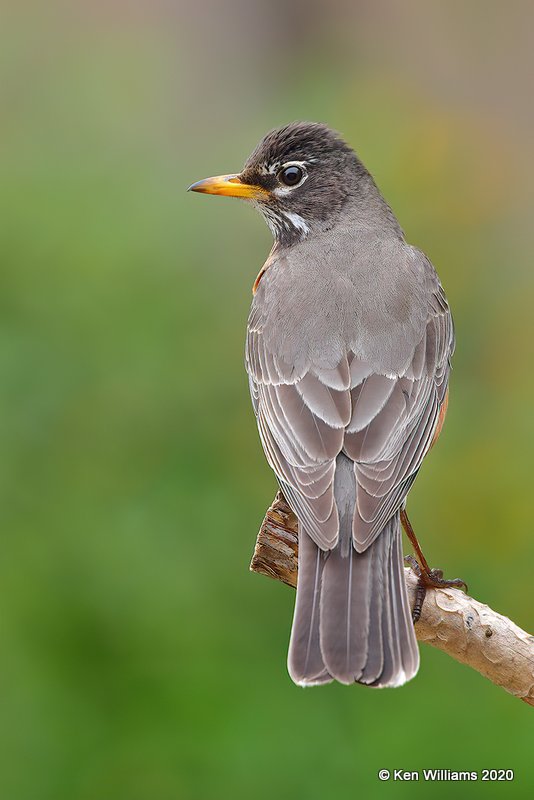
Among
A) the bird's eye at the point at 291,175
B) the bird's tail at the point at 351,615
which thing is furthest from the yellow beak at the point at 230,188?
the bird's tail at the point at 351,615

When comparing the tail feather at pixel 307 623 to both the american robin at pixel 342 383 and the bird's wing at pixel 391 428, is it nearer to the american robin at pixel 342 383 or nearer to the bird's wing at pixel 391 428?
the american robin at pixel 342 383

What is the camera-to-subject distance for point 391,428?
4316 mm

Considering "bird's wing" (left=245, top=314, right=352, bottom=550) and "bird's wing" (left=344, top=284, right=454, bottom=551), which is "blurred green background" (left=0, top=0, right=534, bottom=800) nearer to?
"bird's wing" (left=245, top=314, right=352, bottom=550)

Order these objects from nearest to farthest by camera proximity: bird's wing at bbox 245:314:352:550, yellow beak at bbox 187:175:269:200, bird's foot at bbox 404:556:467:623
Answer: bird's wing at bbox 245:314:352:550 < bird's foot at bbox 404:556:467:623 < yellow beak at bbox 187:175:269:200

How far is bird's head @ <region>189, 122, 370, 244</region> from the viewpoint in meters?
5.43

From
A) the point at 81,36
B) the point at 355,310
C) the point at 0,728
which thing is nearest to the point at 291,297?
the point at 355,310

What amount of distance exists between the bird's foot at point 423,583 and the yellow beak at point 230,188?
6.12 ft

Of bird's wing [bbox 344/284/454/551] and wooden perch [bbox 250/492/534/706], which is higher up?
bird's wing [bbox 344/284/454/551]

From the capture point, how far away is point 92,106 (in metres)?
7.29

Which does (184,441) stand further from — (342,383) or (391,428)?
(391,428)

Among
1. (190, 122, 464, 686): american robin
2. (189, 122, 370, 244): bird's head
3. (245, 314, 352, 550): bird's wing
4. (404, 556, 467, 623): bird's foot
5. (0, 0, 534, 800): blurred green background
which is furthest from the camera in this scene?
(189, 122, 370, 244): bird's head

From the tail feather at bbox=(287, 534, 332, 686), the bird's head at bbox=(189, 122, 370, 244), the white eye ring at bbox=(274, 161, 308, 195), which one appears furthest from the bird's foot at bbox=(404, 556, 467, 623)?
the white eye ring at bbox=(274, 161, 308, 195)

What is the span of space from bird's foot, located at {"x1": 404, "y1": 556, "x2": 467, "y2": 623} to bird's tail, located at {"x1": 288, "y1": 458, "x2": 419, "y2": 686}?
371mm

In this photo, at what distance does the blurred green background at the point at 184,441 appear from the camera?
5043 millimetres
